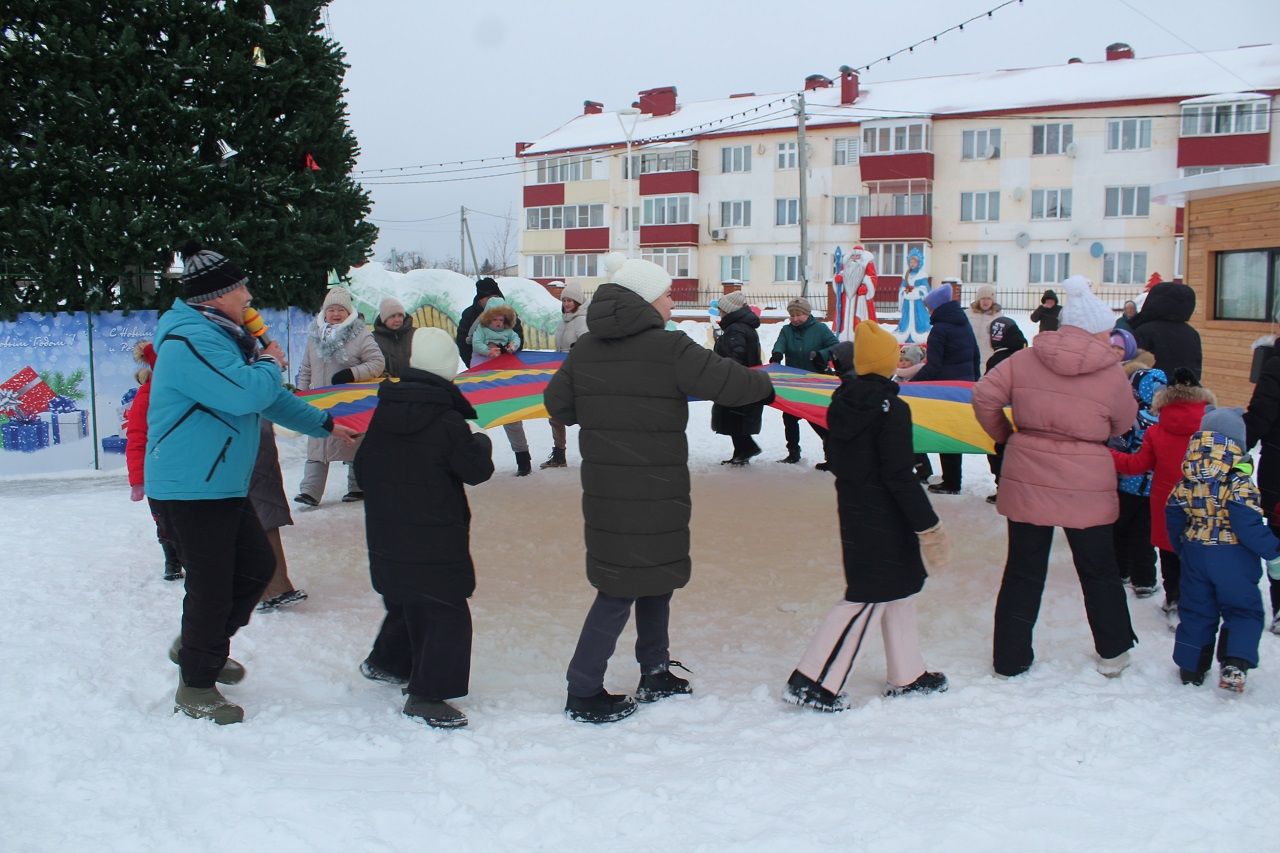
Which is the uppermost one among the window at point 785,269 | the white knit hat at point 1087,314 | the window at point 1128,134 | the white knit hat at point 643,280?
the window at point 1128,134

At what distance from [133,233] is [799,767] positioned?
735 cm

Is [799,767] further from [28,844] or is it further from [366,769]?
[28,844]

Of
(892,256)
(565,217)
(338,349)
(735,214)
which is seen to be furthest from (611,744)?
(565,217)

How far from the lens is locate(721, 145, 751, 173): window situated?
4019 cm

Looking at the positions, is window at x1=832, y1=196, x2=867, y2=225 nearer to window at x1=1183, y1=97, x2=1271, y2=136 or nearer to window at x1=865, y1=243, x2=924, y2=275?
window at x1=865, y1=243, x2=924, y2=275

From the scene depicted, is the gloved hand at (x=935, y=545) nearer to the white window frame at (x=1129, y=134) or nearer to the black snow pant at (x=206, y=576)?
the black snow pant at (x=206, y=576)

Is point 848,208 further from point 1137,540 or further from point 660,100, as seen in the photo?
point 1137,540

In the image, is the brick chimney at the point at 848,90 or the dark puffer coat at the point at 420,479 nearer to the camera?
the dark puffer coat at the point at 420,479

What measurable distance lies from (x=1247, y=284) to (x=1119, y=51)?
2842 centimetres

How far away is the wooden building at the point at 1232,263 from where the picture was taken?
473 inches

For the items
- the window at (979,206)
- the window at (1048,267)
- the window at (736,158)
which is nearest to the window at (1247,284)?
the window at (1048,267)

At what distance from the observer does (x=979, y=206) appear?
36.6 meters

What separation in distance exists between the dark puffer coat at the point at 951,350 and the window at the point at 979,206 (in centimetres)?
3057

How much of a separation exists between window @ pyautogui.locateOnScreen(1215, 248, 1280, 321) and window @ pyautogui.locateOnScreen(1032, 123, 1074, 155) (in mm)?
23960
